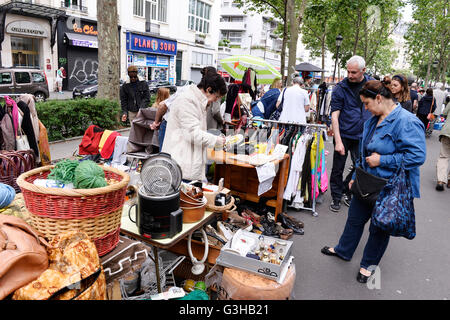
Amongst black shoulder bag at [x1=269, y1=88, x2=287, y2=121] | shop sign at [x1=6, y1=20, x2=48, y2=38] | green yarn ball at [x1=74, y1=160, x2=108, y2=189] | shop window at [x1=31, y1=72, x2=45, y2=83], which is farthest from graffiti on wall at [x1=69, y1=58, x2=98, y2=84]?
green yarn ball at [x1=74, y1=160, x2=108, y2=189]

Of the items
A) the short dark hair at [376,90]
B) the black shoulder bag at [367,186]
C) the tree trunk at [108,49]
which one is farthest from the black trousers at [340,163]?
the tree trunk at [108,49]

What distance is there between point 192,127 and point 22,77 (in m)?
14.8

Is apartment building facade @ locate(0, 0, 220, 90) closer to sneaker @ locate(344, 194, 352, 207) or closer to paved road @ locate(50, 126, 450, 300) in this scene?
sneaker @ locate(344, 194, 352, 207)

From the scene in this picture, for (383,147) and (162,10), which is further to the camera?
(162,10)

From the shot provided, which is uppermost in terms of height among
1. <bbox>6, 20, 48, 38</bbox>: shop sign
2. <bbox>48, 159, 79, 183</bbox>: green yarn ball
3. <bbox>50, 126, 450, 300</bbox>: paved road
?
<bbox>6, 20, 48, 38</bbox>: shop sign

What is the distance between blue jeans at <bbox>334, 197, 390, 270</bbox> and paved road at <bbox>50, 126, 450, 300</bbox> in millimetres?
180

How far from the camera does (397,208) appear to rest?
2.84m

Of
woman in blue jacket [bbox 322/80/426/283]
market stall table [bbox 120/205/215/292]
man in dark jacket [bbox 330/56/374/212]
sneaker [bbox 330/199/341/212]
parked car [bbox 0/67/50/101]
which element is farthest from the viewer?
parked car [bbox 0/67/50/101]

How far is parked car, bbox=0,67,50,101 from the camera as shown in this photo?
45.6ft

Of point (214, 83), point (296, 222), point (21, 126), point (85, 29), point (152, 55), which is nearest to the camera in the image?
point (214, 83)

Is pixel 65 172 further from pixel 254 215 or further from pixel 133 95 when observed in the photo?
pixel 133 95

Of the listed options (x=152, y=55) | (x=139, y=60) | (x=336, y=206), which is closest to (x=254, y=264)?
(x=336, y=206)

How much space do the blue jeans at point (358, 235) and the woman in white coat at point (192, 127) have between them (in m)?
1.57

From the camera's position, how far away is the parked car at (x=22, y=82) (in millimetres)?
13891
